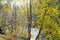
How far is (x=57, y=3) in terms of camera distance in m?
4.51

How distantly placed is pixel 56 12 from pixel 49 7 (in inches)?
8.3

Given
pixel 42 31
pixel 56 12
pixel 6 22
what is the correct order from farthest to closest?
pixel 6 22, pixel 42 31, pixel 56 12

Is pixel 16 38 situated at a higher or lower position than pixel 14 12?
lower

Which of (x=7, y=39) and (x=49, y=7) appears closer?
(x=49, y=7)

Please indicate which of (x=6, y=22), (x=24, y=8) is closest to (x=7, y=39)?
(x=6, y=22)

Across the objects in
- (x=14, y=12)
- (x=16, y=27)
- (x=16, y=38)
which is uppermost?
(x=14, y=12)

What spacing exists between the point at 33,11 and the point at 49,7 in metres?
0.42

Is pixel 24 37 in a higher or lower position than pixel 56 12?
lower

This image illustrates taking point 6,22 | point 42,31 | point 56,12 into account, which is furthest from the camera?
point 6,22

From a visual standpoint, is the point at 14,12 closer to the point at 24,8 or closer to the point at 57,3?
the point at 24,8

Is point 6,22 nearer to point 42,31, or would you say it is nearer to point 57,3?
point 42,31

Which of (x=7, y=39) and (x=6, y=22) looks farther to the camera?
(x=6, y=22)

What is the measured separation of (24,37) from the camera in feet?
15.3

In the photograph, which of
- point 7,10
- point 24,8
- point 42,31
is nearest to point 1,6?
point 7,10
